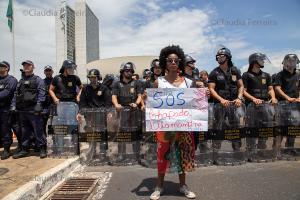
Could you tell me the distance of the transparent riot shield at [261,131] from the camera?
7164 mm

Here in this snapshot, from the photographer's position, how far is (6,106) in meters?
Result: 7.64

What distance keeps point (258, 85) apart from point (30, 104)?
4.76m

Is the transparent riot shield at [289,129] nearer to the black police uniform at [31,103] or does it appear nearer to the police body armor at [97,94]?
the police body armor at [97,94]

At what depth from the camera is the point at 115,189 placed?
546 centimetres

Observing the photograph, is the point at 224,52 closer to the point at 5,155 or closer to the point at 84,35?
the point at 5,155

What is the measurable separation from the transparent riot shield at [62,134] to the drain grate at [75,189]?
4.73 feet

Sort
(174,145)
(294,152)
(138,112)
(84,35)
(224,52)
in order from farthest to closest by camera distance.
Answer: (84,35) → (294,152) → (138,112) → (224,52) → (174,145)

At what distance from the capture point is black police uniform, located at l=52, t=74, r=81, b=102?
25.7 feet

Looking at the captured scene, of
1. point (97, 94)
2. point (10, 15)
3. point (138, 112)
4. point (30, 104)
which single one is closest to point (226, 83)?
point (138, 112)

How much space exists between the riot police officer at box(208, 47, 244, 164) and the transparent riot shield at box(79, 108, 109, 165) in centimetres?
223

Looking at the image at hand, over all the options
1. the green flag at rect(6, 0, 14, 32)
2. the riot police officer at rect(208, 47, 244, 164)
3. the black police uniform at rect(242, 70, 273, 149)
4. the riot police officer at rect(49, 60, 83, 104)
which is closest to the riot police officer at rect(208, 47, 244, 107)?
the riot police officer at rect(208, 47, 244, 164)

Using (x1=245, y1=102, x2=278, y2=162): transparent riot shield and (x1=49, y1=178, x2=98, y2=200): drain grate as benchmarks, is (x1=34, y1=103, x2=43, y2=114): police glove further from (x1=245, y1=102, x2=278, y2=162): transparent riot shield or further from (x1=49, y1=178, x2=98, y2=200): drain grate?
(x1=245, y1=102, x2=278, y2=162): transparent riot shield

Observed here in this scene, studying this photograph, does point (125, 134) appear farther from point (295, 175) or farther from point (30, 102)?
point (295, 175)

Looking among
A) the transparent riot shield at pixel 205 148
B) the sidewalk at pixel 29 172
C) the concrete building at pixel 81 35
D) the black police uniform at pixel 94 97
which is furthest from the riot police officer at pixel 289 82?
the concrete building at pixel 81 35
